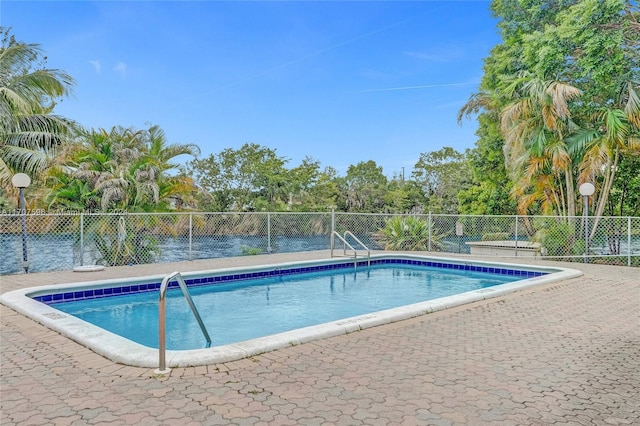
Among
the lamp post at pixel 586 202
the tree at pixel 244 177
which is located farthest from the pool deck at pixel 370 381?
the tree at pixel 244 177

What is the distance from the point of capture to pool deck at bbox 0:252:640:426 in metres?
2.54

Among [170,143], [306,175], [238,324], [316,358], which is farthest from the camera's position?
[306,175]

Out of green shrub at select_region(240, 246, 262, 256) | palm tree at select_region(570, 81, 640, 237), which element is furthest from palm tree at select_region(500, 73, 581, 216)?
green shrub at select_region(240, 246, 262, 256)

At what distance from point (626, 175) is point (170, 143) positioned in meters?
11.7

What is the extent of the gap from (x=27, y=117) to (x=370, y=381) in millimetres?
11750

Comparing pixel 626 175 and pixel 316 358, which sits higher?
pixel 626 175

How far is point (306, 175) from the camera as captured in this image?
89.2ft

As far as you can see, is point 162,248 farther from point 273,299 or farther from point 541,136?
point 541,136

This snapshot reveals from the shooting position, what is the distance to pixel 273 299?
7531 mm

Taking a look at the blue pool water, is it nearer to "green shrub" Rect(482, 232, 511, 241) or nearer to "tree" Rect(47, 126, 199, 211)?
"tree" Rect(47, 126, 199, 211)

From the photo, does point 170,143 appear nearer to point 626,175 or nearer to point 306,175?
point 626,175

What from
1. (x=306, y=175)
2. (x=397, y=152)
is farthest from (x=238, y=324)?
(x=397, y=152)

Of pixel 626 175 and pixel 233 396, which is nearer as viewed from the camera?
pixel 233 396

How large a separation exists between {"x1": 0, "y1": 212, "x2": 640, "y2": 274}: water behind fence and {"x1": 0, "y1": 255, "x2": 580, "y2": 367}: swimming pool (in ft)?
5.52
